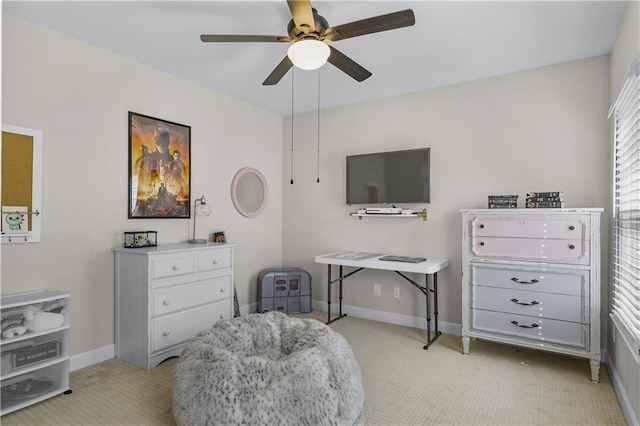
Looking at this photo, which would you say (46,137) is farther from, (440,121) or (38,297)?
(440,121)

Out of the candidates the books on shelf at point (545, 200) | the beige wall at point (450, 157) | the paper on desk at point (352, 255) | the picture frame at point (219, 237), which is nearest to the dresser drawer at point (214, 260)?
the picture frame at point (219, 237)

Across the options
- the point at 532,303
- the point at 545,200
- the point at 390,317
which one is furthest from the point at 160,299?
the point at 545,200

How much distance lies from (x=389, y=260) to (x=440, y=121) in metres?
1.54

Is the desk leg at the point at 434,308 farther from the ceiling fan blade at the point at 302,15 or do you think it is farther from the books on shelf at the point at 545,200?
the ceiling fan blade at the point at 302,15

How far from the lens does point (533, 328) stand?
2.93m

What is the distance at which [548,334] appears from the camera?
287 centimetres

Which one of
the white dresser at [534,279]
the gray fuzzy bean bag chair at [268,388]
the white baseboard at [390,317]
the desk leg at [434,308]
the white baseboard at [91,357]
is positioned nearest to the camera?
the gray fuzzy bean bag chair at [268,388]

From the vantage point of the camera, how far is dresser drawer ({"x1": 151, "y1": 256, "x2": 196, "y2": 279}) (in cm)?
290

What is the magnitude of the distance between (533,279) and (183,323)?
2867 mm

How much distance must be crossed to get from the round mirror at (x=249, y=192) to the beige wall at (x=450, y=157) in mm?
418

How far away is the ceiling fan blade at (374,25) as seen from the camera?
6.76 ft

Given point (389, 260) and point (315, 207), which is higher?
point (315, 207)

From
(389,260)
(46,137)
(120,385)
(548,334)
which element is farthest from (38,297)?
(548,334)

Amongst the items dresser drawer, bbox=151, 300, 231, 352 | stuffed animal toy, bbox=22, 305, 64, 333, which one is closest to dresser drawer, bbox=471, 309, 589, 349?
dresser drawer, bbox=151, 300, 231, 352
